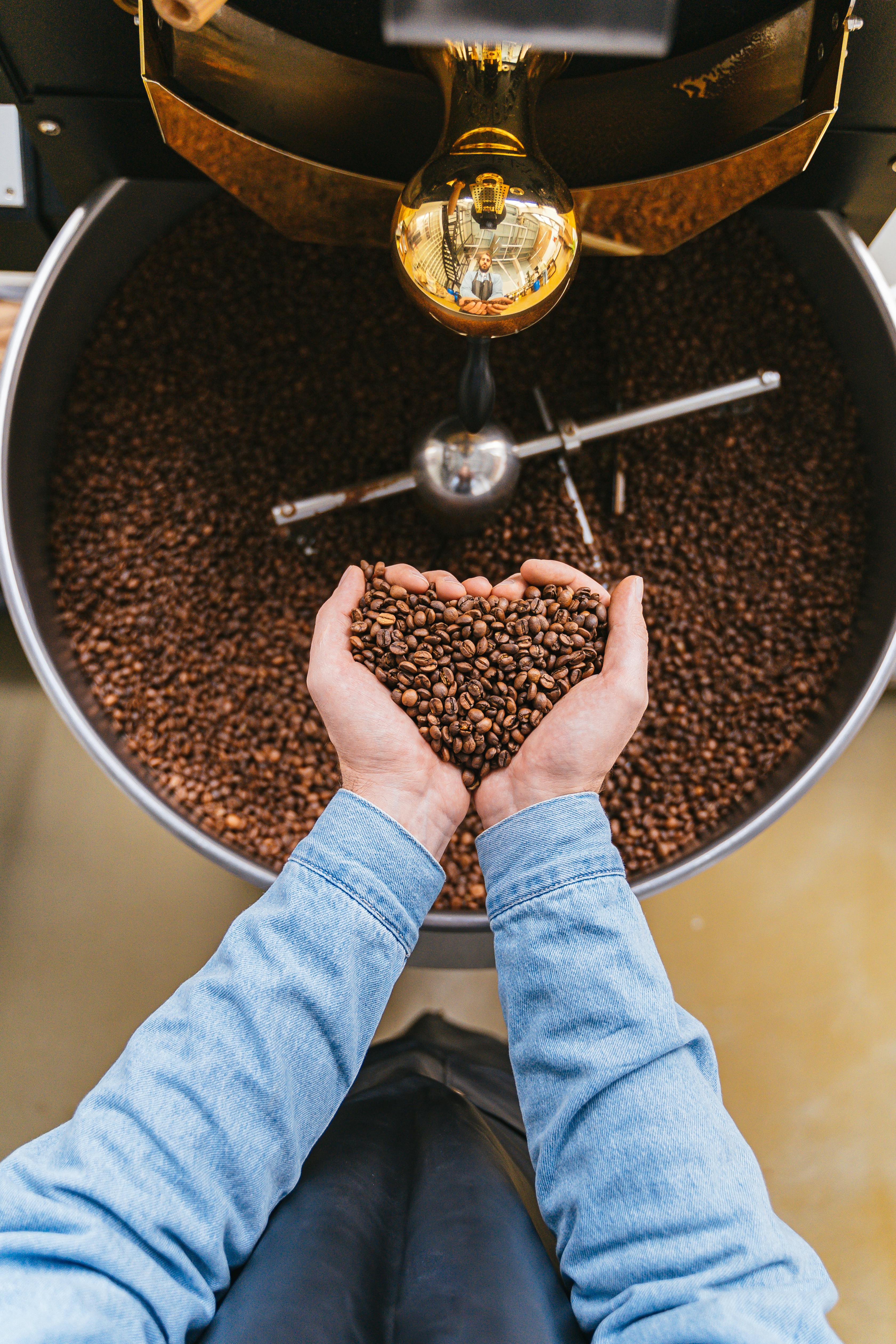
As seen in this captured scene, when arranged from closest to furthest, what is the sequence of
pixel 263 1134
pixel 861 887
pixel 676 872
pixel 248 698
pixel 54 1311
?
pixel 54 1311 < pixel 263 1134 < pixel 676 872 < pixel 248 698 < pixel 861 887

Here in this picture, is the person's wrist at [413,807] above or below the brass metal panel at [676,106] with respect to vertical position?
below

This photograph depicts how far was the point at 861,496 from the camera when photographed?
1079 millimetres

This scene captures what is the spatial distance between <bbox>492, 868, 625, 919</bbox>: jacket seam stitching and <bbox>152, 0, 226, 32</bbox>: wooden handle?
63 cm

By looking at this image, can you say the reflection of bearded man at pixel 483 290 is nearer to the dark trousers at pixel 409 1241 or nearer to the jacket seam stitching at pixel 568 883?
the jacket seam stitching at pixel 568 883

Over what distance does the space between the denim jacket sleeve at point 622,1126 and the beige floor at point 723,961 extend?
58 cm

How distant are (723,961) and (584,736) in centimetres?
65

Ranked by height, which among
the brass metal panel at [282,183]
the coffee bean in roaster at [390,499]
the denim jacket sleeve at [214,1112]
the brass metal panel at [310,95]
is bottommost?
the denim jacket sleeve at [214,1112]

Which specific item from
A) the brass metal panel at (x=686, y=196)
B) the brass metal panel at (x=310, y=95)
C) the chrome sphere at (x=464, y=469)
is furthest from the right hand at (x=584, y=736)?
the brass metal panel at (x=310, y=95)

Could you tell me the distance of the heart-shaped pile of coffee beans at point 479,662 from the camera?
2.56 ft

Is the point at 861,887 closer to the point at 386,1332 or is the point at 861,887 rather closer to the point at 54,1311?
the point at 386,1332

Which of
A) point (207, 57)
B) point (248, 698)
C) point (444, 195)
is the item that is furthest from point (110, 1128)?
point (207, 57)

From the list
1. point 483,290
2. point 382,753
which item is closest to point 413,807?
point 382,753

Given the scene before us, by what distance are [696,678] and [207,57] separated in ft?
2.73

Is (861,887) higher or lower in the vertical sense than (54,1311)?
lower
